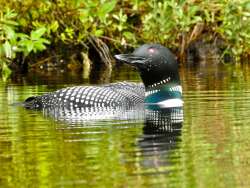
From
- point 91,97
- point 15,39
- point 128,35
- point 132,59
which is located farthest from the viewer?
point 128,35

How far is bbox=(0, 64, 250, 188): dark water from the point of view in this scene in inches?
255

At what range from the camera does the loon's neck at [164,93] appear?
11.3 meters

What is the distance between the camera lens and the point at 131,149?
7.70 meters

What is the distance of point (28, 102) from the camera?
11578 millimetres

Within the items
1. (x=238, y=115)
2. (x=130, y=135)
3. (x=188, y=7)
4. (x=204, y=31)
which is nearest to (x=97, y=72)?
(x=188, y=7)

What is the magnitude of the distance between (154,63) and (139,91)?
0.43 m

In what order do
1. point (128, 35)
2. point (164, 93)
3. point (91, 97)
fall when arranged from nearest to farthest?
point (91, 97)
point (164, 93)
point (128, 35)

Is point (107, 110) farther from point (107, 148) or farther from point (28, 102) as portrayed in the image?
point (107, 148)

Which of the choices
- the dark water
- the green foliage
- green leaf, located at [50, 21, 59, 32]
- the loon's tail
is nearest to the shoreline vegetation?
green leaf, located at [50, 21, 59, 32]

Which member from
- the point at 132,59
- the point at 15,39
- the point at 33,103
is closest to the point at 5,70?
the point at 15,39

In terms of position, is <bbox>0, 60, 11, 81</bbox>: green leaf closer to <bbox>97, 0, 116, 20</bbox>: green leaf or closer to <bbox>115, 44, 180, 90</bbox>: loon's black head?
<bbox>97, 0, 116, 20</bbox>: green leaf

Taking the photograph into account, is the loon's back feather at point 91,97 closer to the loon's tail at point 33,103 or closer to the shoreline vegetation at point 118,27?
the loon's tail at point 33,103

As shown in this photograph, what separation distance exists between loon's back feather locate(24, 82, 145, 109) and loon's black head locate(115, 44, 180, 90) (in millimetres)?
220

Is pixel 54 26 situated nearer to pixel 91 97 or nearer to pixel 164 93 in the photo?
pixel 164 93
